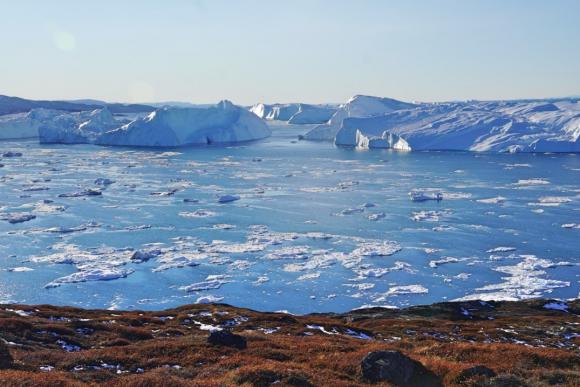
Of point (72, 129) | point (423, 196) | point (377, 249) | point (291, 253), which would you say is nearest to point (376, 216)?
point (423, 196)

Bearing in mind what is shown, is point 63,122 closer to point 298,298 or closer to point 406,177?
point 406,177

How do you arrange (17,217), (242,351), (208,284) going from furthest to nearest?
(17,217), (208,284), (242,351)

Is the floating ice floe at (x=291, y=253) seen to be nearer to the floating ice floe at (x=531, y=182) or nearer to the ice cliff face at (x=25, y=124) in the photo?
the floating ice floe at (x=531, y=182)

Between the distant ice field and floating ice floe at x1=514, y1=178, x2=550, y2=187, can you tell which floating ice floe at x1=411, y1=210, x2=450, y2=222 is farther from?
floating ice floe at x1=514, y1=178, x2=550, y2=187

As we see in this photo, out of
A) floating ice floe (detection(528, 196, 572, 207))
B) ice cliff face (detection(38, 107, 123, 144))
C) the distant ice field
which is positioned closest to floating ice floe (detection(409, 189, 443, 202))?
the distant ice field

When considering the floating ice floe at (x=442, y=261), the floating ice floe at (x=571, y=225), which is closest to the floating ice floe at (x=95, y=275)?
the floating ice floe at (x=442, y=261)

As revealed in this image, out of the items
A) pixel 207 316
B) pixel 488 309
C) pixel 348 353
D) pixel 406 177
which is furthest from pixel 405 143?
pixel 348 353

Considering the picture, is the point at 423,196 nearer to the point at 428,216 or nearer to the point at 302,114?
the point at 428,216
